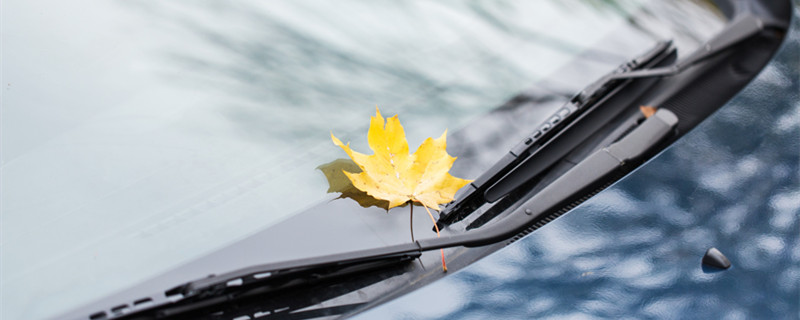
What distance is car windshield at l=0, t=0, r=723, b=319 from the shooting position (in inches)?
42.5

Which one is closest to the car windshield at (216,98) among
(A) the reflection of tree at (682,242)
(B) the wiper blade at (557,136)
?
(B) the wiper blade at (557,136)

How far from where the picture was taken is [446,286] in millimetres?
1074

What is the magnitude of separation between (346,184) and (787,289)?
816mm

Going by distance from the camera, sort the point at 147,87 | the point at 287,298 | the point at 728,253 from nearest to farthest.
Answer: the point at 287,298 → the point at 728,253 → the point at 147,87

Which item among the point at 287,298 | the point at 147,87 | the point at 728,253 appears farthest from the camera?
the point at 147,87

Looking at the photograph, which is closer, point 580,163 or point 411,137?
point 580,163

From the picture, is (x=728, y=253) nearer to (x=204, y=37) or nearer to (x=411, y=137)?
(x=411, y=137)

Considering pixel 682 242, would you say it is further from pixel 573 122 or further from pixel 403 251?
pixel 403 251

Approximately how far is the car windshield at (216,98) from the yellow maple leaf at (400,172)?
9 centimetres

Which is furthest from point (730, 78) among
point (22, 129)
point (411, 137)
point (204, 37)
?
point (22, 129)

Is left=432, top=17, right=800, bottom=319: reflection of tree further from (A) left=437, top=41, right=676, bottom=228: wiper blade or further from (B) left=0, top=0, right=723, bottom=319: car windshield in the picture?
(B) left=0, top=0, right=723, bottom=319: car windshield

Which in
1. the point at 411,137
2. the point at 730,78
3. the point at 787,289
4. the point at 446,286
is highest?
the point at 411,137

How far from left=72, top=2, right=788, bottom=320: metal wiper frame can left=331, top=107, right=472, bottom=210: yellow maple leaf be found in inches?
2.1

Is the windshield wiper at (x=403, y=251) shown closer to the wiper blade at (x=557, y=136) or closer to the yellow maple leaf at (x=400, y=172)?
the wiper blade at (x=557, y=136)
